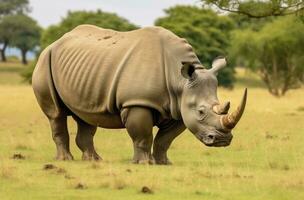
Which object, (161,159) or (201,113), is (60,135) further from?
(201,113)

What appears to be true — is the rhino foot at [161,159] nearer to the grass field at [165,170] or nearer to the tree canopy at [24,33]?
the grass field at [165,170]

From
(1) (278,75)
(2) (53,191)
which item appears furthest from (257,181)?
(1) (278,75)

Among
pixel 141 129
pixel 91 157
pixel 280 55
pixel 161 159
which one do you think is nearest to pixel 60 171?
pixel 141 129

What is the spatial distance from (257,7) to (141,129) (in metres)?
15.0

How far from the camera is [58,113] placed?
14.6m

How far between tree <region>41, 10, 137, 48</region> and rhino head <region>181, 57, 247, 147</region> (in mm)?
52153

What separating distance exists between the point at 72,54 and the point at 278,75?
38942 millimetres

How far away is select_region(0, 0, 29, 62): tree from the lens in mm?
96531

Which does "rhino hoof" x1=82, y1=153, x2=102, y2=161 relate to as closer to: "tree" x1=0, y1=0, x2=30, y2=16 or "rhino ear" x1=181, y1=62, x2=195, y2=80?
"rhino ear" x1=181, y1=62, x2=195, y2=80

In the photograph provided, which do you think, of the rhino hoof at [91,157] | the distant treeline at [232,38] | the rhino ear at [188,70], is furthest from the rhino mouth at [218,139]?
the distant treeline at [232,38]

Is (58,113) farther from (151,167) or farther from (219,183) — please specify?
(219,183)

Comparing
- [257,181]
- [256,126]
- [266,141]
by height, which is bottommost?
[256,126]

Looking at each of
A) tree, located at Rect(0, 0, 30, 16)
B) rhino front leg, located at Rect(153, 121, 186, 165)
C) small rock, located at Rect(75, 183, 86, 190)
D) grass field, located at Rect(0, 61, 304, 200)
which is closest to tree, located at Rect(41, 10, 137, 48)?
tree, located at Rect(0, 0, 30, 16)

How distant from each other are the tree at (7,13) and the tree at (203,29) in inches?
1199
